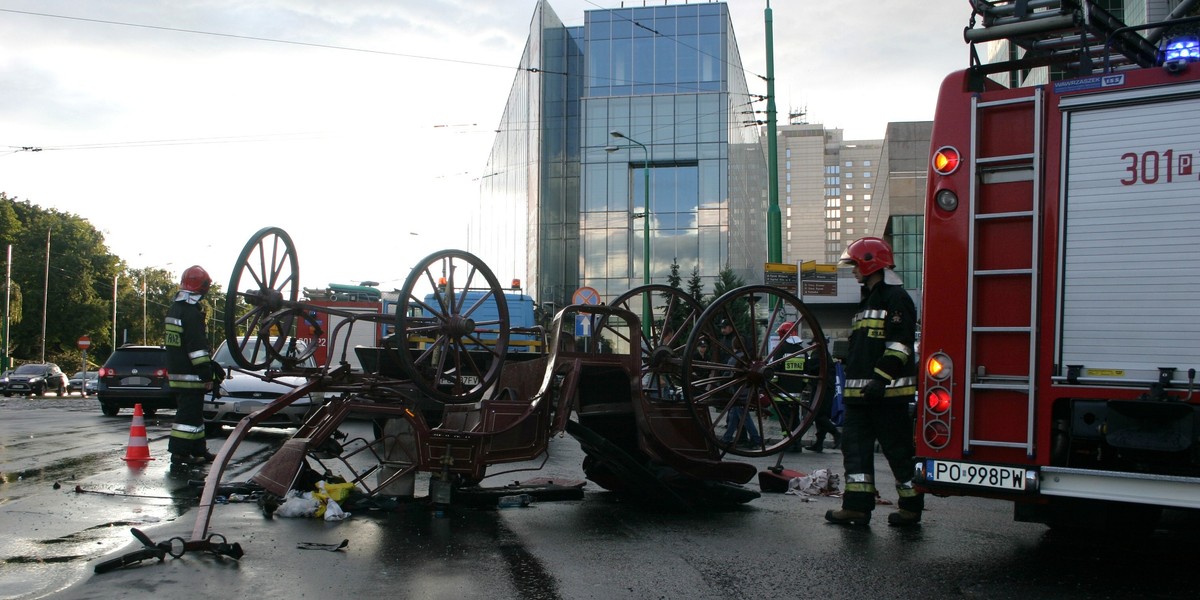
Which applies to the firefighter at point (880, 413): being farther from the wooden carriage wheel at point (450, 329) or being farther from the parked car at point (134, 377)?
the parked car at point (134, 377)

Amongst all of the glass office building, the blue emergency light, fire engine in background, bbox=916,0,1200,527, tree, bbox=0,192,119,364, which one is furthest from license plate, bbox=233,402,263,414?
tree, bbox=0,192,119,364

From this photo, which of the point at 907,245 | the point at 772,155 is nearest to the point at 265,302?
the point at 772,155

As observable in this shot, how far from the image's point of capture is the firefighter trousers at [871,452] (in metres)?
6.68

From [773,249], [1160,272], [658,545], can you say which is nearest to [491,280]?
[658,545]

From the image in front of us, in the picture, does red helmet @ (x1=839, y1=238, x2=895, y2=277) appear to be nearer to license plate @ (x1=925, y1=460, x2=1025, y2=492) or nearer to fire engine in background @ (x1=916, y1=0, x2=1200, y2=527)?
fire engine in background @ (x1=916, y1=0, x2=1200, y2=527)

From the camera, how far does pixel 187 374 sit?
30.5 ft

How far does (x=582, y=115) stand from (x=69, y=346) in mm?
45881

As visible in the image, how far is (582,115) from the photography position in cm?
4897

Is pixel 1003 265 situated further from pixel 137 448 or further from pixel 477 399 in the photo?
pixel 137 448

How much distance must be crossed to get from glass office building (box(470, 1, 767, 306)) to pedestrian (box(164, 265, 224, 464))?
37.0 metres

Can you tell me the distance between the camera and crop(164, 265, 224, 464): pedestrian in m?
9.26

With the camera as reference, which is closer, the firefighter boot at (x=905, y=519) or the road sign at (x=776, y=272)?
the firefighter boot at (x=905, y=519)

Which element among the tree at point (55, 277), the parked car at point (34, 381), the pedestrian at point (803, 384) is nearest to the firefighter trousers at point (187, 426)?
the pedestrian at point (803, 384)

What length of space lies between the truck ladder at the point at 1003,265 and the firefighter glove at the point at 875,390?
1.11 meters
